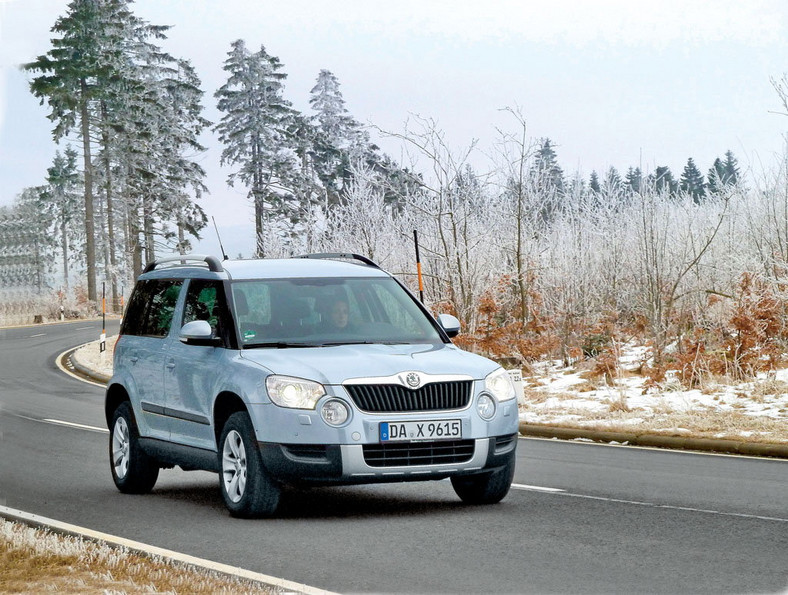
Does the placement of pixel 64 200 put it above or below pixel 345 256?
above

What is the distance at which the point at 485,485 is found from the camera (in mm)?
10195

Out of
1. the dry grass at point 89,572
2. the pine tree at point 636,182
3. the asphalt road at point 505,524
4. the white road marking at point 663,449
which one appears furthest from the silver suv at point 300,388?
the pine tree at point 636,182

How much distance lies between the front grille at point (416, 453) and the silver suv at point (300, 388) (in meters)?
0.01

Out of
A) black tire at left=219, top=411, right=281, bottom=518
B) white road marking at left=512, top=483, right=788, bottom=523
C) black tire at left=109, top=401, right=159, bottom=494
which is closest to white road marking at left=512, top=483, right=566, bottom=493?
white road marking at left=512, top=483, right=788, bottom=523

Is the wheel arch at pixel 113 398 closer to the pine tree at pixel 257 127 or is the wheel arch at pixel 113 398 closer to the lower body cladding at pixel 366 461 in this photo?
the lower body cladding at pixel 366 461

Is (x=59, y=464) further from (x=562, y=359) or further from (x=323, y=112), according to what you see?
(x=323, y=112)

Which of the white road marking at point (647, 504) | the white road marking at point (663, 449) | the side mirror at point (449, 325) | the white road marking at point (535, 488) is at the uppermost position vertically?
the side mirror at point (449, 325)

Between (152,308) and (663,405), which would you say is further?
(663,405)

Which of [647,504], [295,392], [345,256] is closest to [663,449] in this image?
[647,504]

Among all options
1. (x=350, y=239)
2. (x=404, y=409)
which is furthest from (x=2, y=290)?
(x=350, y=239)

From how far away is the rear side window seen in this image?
37.2 ft

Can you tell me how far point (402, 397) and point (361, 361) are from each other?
435mm

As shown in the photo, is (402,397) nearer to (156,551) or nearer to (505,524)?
(505,524)

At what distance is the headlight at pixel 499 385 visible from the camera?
9.56 m
